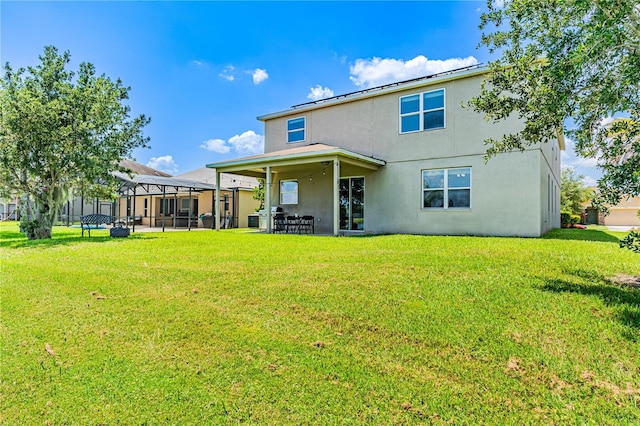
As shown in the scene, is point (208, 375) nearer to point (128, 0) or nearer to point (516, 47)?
point (516, 47)

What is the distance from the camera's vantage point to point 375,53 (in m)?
16.4

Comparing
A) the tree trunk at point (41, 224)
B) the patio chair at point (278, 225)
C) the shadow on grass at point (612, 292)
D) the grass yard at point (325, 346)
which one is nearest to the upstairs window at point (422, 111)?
the patio chair at point (278, 225)

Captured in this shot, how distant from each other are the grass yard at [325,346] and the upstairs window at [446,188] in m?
6.60

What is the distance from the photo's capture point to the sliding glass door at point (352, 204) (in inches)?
592

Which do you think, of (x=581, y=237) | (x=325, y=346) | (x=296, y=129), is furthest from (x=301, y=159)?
(x=325, y=346)

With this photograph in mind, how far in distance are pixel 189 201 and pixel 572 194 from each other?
33441mm

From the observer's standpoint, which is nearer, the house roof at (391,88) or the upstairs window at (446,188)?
the house roof at (391,88)

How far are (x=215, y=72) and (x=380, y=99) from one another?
823 cm

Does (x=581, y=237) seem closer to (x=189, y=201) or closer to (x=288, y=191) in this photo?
(x=288, y=191)

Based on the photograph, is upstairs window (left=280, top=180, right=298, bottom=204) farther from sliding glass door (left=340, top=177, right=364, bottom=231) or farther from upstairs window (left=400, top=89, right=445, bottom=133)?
upstairs window (left=400, top=89, right=445, bottom=133)

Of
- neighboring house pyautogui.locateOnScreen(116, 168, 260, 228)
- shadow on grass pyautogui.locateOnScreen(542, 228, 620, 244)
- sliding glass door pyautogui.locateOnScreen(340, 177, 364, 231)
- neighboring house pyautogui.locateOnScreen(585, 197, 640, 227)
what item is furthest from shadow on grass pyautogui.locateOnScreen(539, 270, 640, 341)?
neighboring house pyautogui.locateOnScreen(585, 197, 640, 227)

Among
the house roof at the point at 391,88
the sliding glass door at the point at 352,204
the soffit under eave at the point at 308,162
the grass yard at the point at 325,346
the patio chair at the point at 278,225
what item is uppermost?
the house roof at the point at 391,88

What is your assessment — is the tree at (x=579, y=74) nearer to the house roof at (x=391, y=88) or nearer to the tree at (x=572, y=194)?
the house roof at (x=391, y=88)

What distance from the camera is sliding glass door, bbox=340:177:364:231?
592 inches
